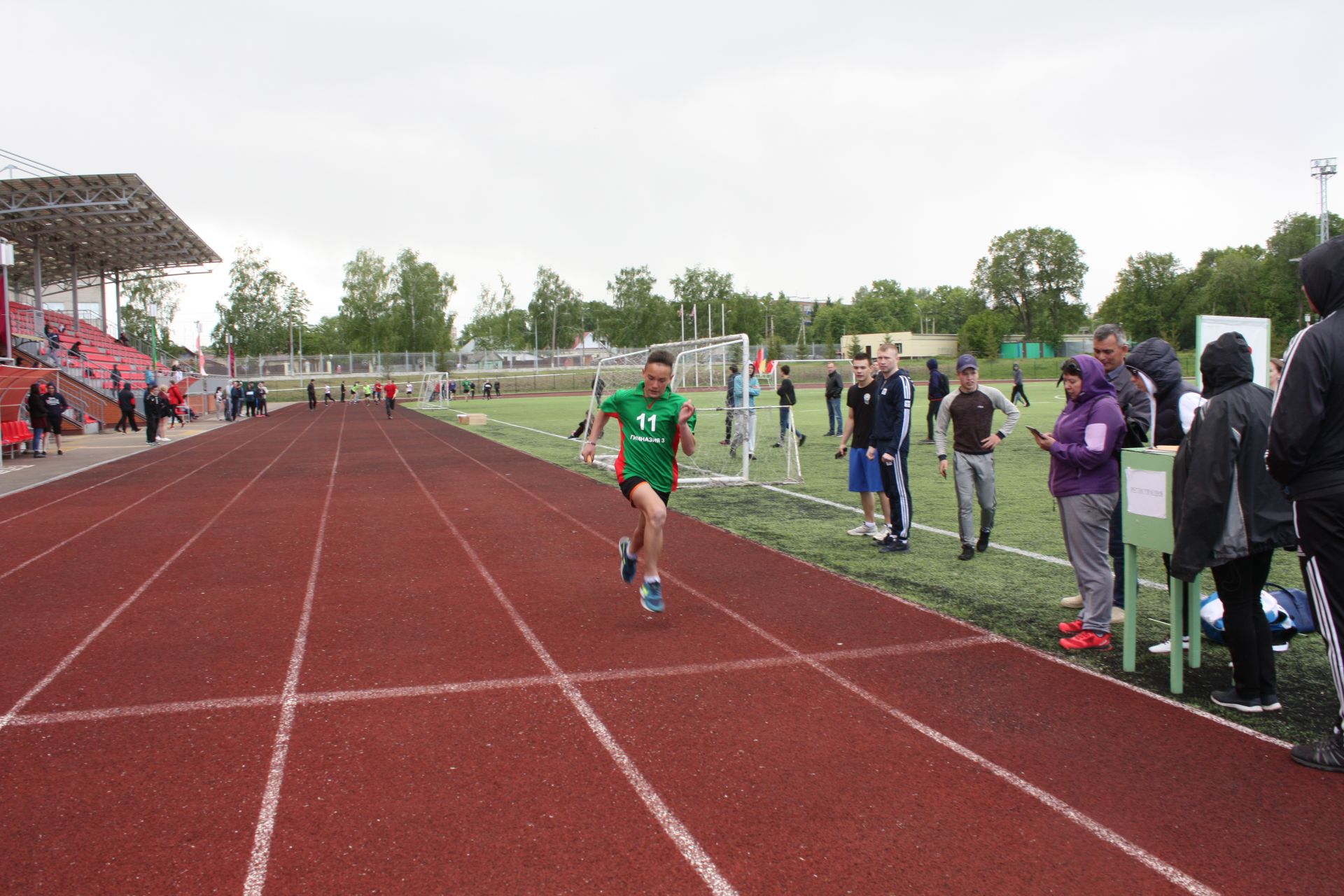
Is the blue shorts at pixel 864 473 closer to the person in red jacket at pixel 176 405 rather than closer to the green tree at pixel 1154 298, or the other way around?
the person in red jacket at pixel 176 405

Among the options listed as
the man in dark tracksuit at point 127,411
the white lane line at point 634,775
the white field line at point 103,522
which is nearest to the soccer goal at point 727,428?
the white lane line at point 634,775

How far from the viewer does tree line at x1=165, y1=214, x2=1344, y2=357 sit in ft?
274

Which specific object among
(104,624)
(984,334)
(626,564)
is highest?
(984,334)

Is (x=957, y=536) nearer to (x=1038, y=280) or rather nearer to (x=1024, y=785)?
(x=1024, y=785)

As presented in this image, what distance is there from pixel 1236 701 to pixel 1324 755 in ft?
2.17

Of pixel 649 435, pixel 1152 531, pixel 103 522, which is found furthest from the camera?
pixel 103 522

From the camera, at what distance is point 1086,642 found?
5375 millimetres

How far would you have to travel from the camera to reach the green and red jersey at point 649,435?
6309 mm

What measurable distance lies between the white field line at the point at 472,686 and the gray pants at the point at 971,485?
2379mm

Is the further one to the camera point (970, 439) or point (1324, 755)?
point (970, 439)

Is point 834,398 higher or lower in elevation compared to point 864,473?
higher

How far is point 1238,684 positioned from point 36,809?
5.44m

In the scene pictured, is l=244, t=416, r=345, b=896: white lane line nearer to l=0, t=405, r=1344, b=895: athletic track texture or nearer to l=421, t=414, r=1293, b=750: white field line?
l=0, t=405, r=1344, b=895: athletic track texture

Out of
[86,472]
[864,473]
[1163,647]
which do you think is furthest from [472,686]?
[86,472]
